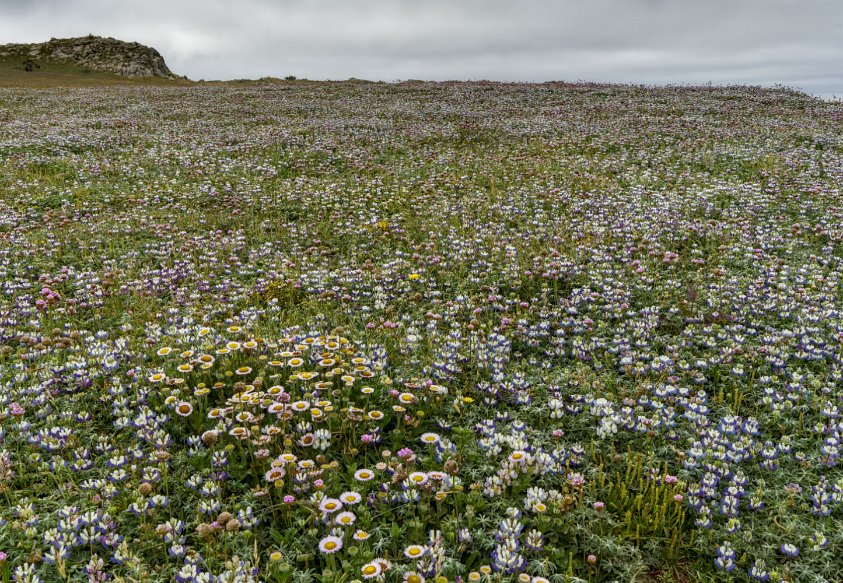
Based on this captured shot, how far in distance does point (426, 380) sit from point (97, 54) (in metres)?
77.7

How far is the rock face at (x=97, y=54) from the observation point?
63.3 m

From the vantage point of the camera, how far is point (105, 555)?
3.53 meters

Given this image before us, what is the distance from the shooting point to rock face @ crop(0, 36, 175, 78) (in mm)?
63297

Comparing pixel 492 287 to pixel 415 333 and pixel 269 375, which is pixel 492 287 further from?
pixel 269 375

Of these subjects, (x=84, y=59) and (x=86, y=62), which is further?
(x=84, y=59)

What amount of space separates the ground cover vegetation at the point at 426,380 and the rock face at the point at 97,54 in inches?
2409

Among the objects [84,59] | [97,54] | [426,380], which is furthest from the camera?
[97,54]

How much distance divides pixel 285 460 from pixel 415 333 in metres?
2.78

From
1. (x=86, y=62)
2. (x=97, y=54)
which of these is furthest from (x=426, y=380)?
(x=97, y=54)

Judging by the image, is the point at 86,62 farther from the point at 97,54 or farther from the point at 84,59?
the point at 97,54

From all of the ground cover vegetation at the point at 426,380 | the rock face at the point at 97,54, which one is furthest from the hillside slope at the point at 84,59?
the ground cover vegetation at the point at 426,380

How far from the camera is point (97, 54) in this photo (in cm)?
6481

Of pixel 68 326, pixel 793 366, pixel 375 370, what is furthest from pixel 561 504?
pixel 68 326

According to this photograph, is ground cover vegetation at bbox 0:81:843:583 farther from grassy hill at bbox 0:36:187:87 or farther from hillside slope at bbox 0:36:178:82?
hillside slope at bbox 0:36:178:82
